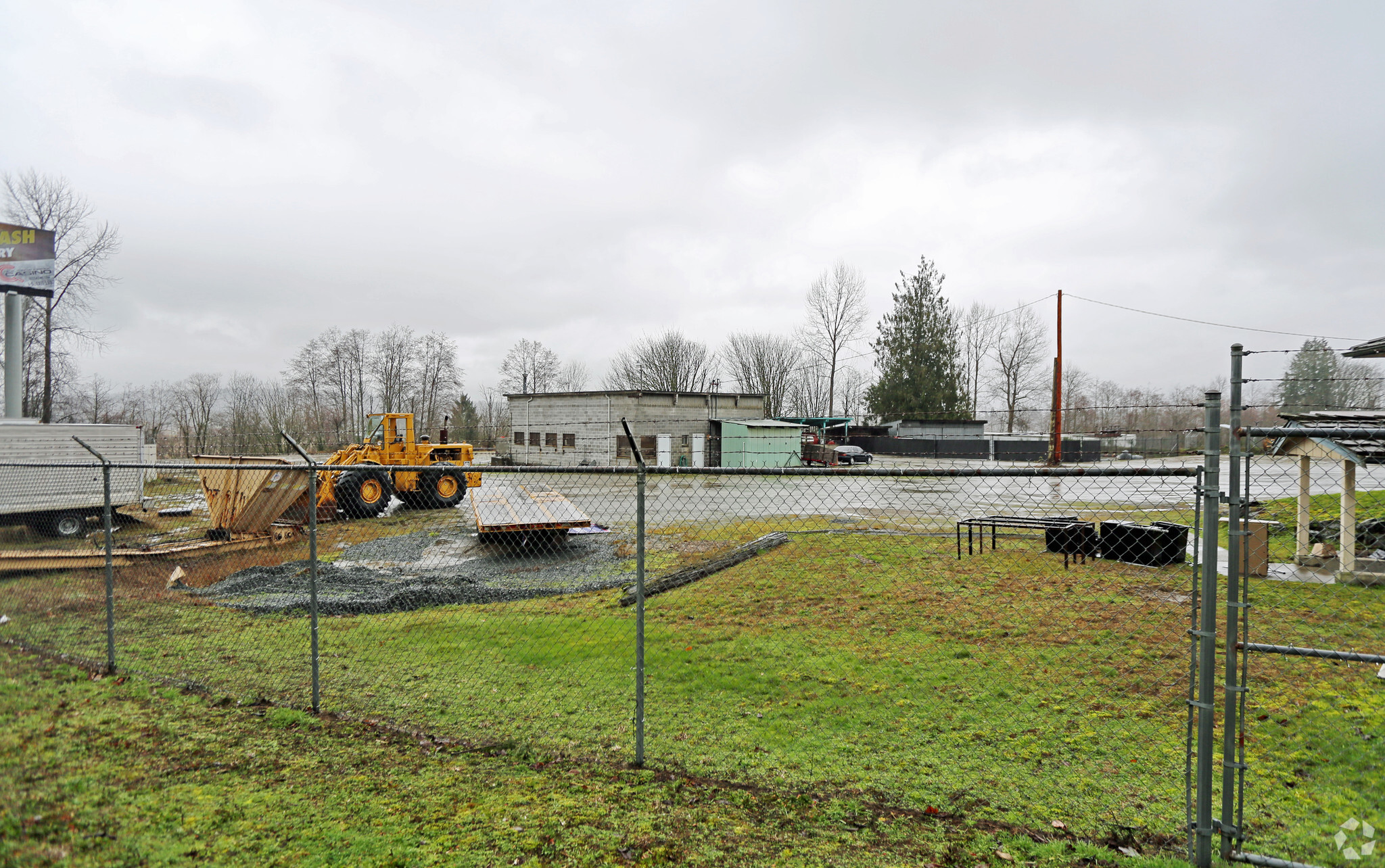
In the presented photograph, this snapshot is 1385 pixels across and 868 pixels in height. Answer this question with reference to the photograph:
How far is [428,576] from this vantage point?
9.91 m

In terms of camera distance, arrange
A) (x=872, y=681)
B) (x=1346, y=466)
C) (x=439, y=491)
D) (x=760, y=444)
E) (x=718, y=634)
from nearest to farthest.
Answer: (x=872, y=681) < (x=718, y=634) < (x=1346, y=466) < (x=439, y=491) < (x=760, y=444)

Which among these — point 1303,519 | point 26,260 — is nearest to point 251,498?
point 26,260

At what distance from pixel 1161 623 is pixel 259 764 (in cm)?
752

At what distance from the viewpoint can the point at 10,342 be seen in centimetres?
1777

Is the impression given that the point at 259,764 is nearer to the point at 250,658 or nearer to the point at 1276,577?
the point at 250,658

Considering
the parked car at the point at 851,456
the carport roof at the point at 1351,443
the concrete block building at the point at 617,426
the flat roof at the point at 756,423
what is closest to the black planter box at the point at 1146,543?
the carport roof at the point at 1351,443

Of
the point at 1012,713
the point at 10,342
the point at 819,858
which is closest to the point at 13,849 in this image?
the point at 819,858

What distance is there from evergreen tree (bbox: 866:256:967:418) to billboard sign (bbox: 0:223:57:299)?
45884mm

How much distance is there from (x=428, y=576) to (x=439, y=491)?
9963 mm

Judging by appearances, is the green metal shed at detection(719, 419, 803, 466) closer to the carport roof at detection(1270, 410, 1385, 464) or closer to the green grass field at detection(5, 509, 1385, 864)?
the carport roof at detection(1270, 410, 1385, 464)

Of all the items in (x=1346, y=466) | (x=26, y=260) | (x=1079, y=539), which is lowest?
(x=1079, y=539)

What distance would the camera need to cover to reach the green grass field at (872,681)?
11.7ft

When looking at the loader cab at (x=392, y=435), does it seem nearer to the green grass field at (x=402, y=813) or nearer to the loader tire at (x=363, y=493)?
the loader tire at (x=363, y=493)

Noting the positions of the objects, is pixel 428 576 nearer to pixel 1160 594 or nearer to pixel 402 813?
pixel 402 813
